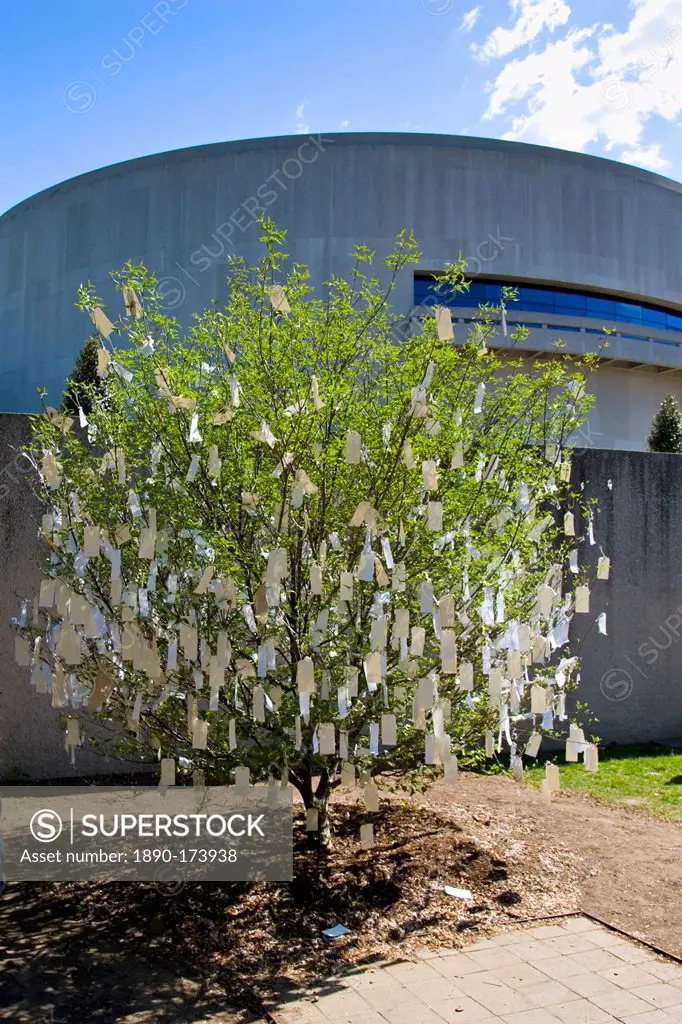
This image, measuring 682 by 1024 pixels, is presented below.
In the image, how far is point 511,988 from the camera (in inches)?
167

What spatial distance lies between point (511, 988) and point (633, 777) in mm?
5009

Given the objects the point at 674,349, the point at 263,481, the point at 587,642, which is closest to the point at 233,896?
the point at 263,481

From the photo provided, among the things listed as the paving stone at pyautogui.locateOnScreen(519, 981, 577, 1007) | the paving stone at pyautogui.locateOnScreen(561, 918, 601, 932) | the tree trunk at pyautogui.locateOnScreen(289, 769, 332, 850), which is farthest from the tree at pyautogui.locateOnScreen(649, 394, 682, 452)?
the paving stone at pyautogui.locateOnScreen(519, 981, 577, 1007)

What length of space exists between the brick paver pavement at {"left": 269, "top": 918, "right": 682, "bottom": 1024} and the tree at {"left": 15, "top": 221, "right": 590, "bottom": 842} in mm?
1012

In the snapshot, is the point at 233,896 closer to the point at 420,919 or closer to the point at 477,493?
the point at 420,919

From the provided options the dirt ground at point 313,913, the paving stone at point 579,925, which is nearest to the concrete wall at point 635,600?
the dirt ground at point 313,913

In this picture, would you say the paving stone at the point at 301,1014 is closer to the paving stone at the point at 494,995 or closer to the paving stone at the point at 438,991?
the paving stone at the point at 438,991

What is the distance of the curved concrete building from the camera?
24.5 meters

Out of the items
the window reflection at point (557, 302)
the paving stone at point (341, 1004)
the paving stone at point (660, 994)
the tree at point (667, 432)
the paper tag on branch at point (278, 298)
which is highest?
the window reflection at point (557, 302)

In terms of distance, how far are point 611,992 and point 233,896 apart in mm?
2286

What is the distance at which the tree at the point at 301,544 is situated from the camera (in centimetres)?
461

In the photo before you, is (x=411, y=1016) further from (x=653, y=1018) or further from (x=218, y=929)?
(x=218, y=929)

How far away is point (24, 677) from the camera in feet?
25.7

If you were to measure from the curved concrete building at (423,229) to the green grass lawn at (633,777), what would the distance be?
1568 cm
